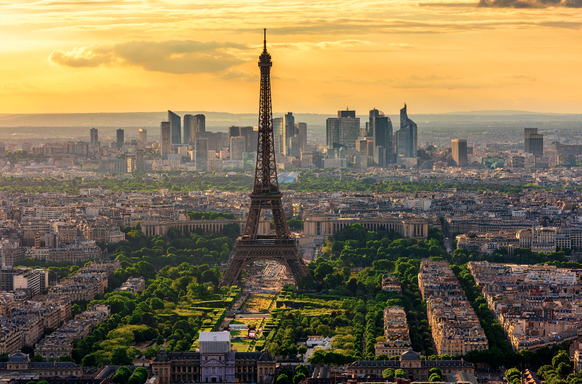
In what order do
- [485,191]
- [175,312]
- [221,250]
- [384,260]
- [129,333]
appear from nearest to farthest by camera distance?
[129,333] < [175,312] < [384,260] < [221,250] < [485,191]

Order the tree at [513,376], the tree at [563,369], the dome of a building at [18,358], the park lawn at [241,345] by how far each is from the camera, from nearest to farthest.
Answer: the tree at [513,376] → the tree at [563,369] → the dome of a building at [18,358] → the park lawn at [241,345]

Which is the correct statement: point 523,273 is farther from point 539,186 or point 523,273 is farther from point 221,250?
point 539,186

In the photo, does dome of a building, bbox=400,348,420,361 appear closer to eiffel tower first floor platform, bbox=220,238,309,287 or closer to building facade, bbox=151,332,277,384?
building facade, bbox=151,332,277,384

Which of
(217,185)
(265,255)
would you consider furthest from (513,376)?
(217,185)

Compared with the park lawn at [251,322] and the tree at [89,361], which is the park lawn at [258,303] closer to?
the park lawn at [251,322]

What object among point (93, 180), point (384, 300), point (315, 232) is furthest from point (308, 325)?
point (93, 180)

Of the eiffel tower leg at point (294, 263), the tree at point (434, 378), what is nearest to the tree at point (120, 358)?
the tree at point (434, 378)

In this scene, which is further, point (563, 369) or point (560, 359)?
point (560, 359)

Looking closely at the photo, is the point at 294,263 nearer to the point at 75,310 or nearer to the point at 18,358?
the point at 75,310

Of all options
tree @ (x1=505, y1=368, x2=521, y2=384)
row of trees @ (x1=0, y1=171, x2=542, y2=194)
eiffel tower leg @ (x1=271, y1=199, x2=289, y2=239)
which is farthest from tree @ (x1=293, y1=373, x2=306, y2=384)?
row of trees @ (x1=0, y1=171, x2=542, y2=194)
